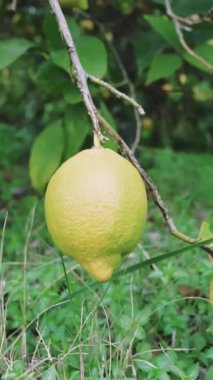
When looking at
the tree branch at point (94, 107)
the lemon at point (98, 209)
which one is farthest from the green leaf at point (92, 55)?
the lemon at point (98, 209)

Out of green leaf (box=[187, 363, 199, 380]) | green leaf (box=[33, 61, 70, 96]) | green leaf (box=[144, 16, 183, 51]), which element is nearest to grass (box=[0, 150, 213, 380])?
green leaf (box=[187, 363, 199, 380])

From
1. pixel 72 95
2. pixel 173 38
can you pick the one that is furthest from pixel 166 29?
pixel 72 95

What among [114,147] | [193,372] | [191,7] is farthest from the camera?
[191,7]

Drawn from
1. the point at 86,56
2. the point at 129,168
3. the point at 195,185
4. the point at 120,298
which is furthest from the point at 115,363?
the point at 195,185

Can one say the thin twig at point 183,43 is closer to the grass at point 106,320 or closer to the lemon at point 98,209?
the grass at point 106,320

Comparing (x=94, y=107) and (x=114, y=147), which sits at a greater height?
(x=94, y=107)

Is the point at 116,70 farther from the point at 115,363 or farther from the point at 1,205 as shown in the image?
the point at 115,363

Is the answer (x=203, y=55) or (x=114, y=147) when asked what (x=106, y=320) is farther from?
(x=203, y=55)
